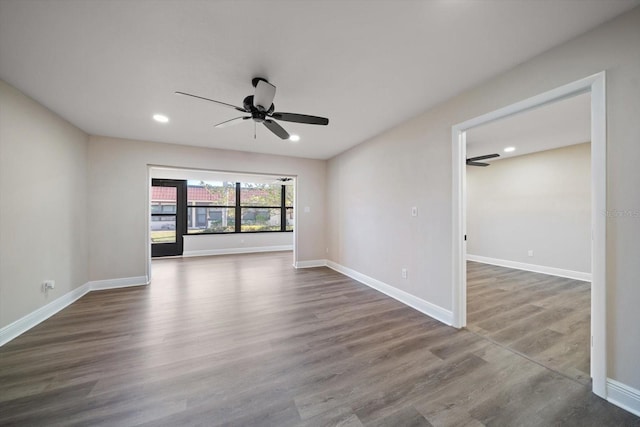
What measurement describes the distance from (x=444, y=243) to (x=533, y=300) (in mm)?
1872

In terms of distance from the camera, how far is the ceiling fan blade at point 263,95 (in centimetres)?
203

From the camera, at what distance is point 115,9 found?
145 centimetres

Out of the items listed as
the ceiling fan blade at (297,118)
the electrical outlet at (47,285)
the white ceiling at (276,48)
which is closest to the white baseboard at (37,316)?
the electrical outlet at (47,285)

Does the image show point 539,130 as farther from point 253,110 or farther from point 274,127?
point 253,110

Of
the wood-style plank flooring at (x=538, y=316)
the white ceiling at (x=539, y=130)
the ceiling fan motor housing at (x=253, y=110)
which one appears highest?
the white ceiling at (x=539, y=130)

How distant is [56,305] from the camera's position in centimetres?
292

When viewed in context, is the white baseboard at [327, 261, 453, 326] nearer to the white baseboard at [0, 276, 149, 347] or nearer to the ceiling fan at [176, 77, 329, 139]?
the ceiling fan at [176, 77, 329, 139]

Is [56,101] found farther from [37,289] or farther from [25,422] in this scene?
[25,422]

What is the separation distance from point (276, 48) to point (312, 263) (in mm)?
4391

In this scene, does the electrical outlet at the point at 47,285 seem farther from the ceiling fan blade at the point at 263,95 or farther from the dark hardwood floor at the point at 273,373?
the ceiling fan blade at the point at 263,95

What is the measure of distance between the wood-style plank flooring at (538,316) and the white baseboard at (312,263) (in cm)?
296

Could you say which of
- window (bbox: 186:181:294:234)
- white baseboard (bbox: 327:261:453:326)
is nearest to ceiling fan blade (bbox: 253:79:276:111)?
white baseboard (bbox: 327:261:453:326)

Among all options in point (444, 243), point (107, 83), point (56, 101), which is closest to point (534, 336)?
point (444, 243)

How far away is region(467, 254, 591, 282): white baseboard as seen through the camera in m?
4.20
